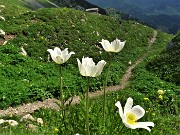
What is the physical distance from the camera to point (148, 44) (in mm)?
65625

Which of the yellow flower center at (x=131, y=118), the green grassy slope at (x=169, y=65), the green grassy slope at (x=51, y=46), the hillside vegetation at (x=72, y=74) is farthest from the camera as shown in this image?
the green grassy slope at (x=169, y=65)

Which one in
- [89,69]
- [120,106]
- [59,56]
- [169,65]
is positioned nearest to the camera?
[120,106]

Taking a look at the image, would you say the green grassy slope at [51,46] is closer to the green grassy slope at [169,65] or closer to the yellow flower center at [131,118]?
the green grassy slope at [169,65]

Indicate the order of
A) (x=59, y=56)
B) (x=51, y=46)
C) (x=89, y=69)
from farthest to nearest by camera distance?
(x=51, y=46) < (x=59, y=56) < (x=89, y=69)

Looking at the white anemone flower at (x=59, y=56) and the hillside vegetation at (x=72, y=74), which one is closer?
the white anemone flower at (x=59, y=56)

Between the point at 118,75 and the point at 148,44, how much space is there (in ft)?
101

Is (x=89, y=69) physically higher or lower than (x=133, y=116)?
higher

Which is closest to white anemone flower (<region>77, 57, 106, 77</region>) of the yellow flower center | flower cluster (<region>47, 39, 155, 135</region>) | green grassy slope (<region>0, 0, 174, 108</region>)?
flower cluster (<region>47, 39, 155, 135</region>)

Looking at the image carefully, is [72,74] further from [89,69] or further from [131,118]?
[131,118]

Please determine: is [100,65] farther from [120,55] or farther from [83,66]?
[120,55]

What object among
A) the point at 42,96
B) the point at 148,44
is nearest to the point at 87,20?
the point at 148,44

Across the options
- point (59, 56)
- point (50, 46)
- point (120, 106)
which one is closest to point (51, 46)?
point (50, 46)

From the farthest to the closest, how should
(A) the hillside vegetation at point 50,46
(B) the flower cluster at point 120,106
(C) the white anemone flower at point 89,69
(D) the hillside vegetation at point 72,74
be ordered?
(A) the hillside vegetation at point 50,46 < (D) the hillside vegetation at point 72,74 < (C) the white anemone flower at point 89,69 < (B) the flower cluster at point 120,106

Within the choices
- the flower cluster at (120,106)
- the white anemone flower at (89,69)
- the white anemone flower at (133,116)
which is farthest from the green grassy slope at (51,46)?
the white anemone flower at (133,116)
